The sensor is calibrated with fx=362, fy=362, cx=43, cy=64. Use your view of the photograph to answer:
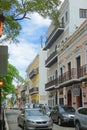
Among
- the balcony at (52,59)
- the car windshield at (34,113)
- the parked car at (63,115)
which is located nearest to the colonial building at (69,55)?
the balcony at (52,59)

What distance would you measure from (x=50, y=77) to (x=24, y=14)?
4748cm

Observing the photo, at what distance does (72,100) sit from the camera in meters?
41.9

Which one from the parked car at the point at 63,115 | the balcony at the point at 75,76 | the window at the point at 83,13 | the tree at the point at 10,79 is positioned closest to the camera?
the parked car at the point at 63,115

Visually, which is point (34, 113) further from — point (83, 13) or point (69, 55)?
point (83, 13)

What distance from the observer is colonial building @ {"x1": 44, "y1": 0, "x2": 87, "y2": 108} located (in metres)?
38.0

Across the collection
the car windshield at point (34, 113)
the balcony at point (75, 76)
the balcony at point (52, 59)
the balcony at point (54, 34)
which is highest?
the balcony at point (54, 34)

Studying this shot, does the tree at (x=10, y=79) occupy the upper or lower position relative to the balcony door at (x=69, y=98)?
upper

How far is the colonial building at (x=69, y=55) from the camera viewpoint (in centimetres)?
3797

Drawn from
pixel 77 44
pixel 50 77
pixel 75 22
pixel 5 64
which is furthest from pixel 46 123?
pixel 50 77

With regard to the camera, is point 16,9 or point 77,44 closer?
point 16,9

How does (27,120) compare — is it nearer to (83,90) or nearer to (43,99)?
(83,90)

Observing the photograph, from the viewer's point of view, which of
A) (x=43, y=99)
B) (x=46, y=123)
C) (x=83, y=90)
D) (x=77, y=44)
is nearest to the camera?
(x=46, y=123)

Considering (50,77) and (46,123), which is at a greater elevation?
(50,77)

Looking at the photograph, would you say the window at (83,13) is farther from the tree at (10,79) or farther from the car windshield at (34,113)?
the car windshield at (34,113)
